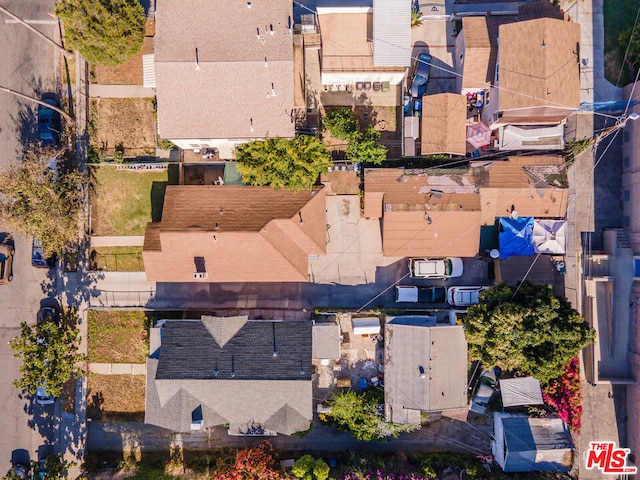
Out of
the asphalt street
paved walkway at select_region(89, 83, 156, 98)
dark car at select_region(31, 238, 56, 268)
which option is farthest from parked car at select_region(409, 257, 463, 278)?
the asphalt street

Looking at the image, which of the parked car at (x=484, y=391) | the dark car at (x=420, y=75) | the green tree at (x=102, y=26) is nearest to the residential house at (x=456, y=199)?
the dark car at (x=420, y=75)

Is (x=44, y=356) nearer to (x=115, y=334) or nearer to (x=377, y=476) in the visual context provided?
(x=115, y=334)

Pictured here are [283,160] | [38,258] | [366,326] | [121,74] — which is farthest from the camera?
[121,74]

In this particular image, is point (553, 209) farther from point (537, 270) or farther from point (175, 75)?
point (175, 75)

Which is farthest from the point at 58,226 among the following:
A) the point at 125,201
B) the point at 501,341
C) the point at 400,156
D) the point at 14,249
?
the point at 501,341

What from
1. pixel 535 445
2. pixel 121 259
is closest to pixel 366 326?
pixel 535 445

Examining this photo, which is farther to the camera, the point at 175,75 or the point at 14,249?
the point at 14,249
